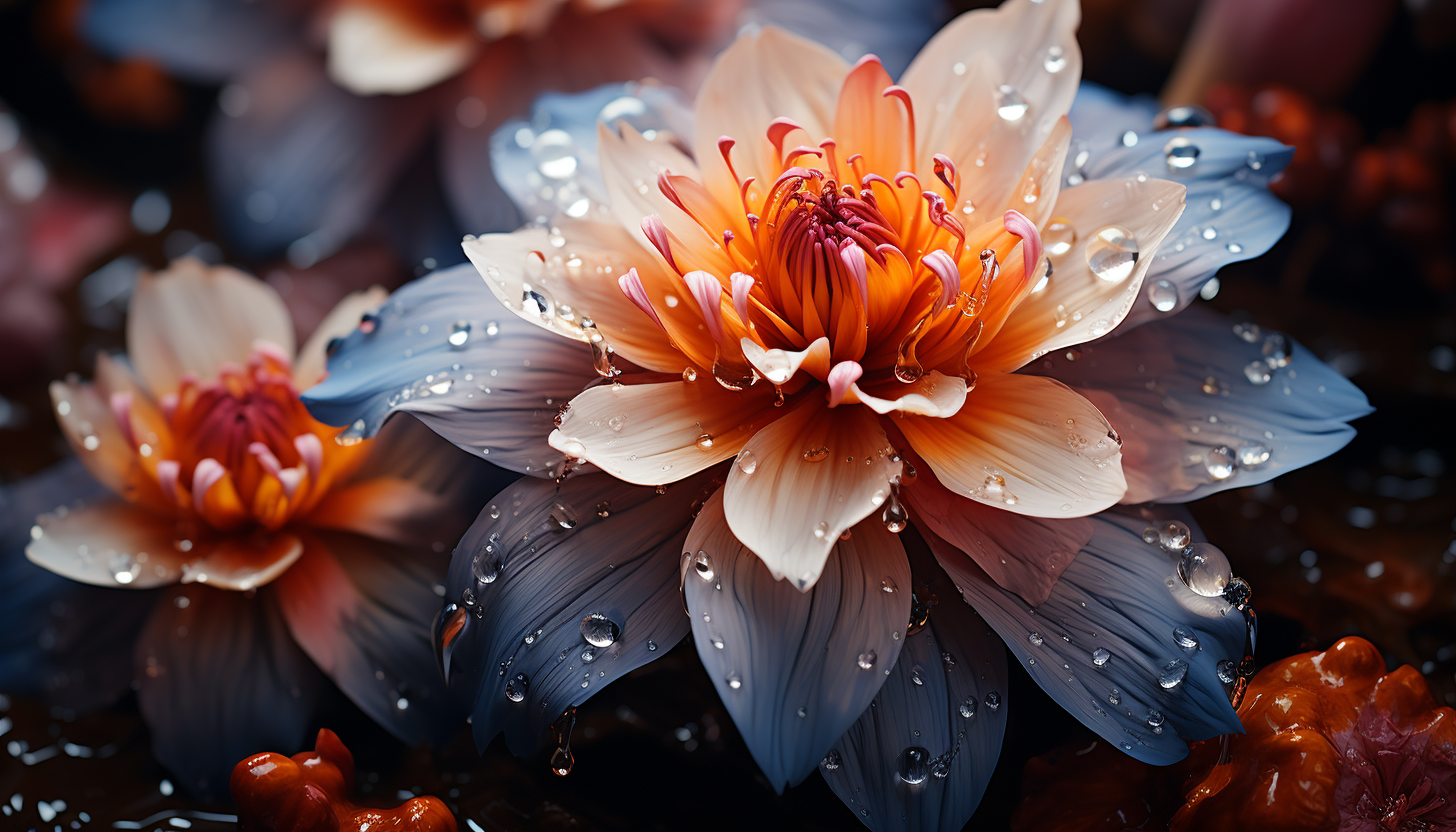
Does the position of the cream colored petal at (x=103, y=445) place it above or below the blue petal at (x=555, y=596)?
below

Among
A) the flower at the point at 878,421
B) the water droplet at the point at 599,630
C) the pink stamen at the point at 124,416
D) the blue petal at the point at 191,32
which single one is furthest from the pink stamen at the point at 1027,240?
the blue petal at the point at 191,32

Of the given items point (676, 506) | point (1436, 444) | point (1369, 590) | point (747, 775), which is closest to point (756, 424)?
point (676, 506)

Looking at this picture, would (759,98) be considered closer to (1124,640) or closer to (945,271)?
(945,271)

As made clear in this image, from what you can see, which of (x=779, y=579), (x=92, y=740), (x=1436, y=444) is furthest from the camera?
(x=1436, y=444)

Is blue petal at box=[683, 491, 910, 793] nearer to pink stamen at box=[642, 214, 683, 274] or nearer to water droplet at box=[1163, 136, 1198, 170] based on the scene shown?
pink stamen at box=[642, 214, 683, 274]

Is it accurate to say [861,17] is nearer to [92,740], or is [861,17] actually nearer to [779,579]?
[779,579]

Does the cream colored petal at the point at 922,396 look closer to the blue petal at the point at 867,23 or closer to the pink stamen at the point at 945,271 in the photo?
the pink stamen at the point at 945,271
